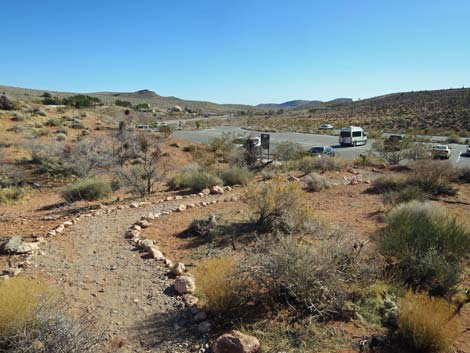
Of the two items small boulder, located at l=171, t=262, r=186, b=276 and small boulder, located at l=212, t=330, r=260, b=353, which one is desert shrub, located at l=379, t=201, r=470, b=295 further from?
small boulder, located at l=171, t=262, r=186, b=276

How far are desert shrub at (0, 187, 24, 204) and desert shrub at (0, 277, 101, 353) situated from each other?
1036 cm

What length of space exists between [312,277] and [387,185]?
29.1 feet

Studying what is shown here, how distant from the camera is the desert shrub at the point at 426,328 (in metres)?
3.41

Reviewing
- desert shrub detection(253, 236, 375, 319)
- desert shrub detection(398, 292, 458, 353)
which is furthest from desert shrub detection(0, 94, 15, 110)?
desert shrub detection(398, 292, 458, 353)

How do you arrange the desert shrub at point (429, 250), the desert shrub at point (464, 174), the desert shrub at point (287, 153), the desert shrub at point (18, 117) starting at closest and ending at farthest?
1. the desert shrub at point (429, 250)
2. the desert shrub at point (464, 174)
3. the desert shrub at point (287, 153)
4. the desert shrub at point (18, 117)

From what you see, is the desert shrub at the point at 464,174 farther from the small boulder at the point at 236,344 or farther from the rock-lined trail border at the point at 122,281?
the small boulder at the point at 236,344

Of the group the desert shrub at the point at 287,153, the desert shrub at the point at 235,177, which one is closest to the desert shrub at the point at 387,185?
the desert shrub at the point at 235,177

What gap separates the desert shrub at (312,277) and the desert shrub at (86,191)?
859 cm

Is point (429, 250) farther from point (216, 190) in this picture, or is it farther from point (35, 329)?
point (216, 190)

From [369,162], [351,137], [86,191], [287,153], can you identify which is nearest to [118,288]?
[86,191]

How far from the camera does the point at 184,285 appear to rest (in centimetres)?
483

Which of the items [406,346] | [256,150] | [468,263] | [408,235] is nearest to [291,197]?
[408,235]

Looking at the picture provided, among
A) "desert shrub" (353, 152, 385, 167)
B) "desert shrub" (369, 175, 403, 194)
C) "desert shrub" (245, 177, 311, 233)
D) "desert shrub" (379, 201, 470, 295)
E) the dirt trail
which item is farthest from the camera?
"desert shrub" (353, 152, 385, 167)

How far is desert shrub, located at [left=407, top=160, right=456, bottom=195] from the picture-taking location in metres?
11.2
